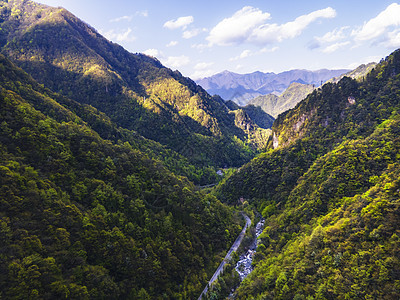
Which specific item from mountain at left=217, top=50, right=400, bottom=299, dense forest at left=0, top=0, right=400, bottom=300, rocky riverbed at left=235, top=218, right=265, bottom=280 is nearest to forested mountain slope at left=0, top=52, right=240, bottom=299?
dense forest at left=0, top=0, right=400, bottom=300

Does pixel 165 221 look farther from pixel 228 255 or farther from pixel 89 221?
pixel 228 255

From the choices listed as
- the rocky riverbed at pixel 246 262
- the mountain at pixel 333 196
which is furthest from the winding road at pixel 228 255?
the mountain at pixel 333 196

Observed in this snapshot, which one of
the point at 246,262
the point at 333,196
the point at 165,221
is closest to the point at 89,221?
the point at 165,221

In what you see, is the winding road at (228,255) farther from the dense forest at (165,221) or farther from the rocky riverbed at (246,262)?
the rocky riverbed at (246,262)

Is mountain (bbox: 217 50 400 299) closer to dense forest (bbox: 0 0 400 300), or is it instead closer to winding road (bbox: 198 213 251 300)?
dense forest (bbox: 0 0 400 300)

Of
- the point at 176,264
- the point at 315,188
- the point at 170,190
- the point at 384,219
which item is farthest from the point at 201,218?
the point at 384,219

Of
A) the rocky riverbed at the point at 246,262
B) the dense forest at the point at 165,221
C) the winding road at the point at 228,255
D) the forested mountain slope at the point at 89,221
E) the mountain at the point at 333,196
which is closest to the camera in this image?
the forested mountain slope at the point at 89,221

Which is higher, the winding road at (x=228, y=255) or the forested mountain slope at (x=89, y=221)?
the forested mountain slope at (x=89, y=221)
